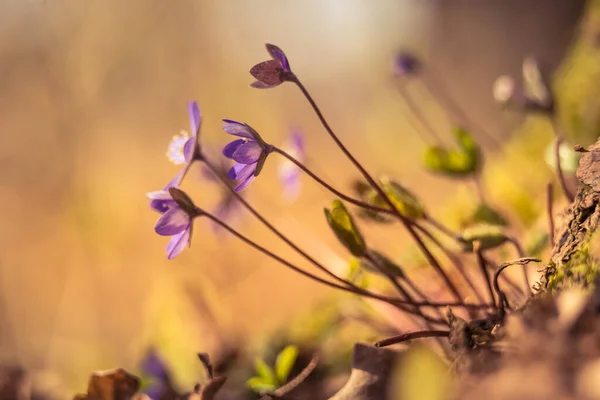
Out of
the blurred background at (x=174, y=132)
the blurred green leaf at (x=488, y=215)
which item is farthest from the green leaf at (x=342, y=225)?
the blurred background at (x=174, y=132)

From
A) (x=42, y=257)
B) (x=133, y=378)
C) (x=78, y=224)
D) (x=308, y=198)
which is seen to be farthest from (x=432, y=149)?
(x=42, y=257)

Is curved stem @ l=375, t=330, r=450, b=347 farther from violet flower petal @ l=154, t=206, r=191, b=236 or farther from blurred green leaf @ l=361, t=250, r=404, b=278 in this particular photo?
violet flower petal @ l=154, t=206, r=191, b=236

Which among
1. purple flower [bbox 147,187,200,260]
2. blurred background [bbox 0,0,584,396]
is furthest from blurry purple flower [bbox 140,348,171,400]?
purple flower [bbox 147,187,200,260]

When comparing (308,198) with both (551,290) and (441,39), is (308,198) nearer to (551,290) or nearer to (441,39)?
(441,39)

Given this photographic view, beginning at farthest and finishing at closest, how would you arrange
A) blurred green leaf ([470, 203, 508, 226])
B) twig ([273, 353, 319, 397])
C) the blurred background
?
the blurred background → blurred green leaf ([470, 203, 508, 226]) → twig ([273, 353, 319, 397])

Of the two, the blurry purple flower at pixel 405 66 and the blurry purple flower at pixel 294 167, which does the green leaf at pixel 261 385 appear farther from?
the blurry purple flower at pixel 405 66

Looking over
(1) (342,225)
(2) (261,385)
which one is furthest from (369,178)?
(2) (261,385)
